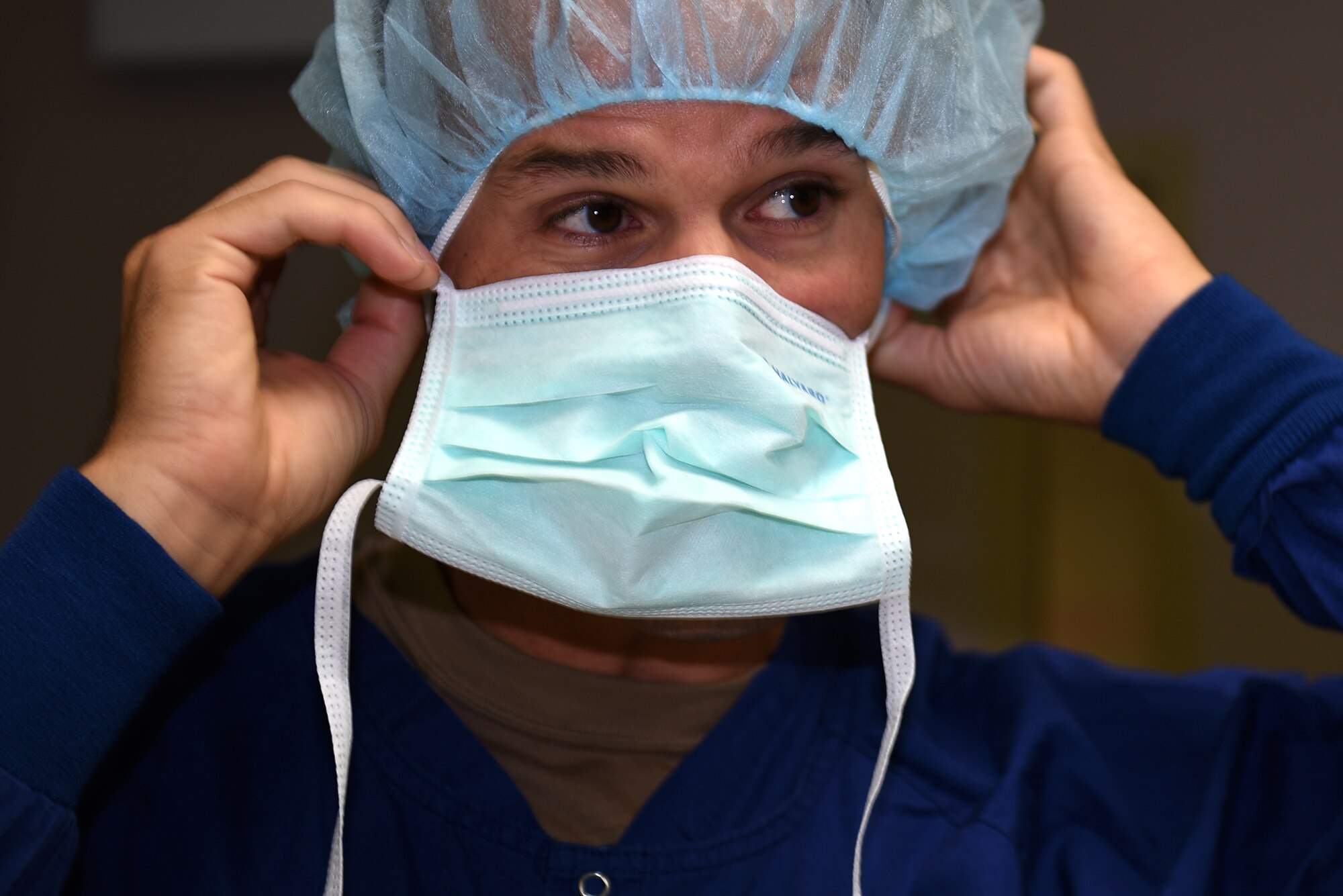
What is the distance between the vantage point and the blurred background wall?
99.7 inches

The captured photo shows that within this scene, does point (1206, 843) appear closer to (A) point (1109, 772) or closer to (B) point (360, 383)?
(A) point (1109, 772)

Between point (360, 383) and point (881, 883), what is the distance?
79 centimetres

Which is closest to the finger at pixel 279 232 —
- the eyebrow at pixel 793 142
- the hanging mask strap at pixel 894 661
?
the eyebrow at pixel 793 142

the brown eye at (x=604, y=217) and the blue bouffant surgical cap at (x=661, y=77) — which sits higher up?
the blue bouffant surgical cap at (x=661, y=77)

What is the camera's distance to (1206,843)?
1369 millimetres

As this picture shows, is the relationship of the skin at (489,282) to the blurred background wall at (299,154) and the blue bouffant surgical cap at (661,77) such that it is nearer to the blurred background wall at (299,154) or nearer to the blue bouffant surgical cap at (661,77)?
the blue bouffant surgical cap at (661,77)

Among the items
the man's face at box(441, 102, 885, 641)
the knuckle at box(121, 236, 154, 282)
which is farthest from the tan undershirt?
the knuckle at box(121, 236, 154, 282)

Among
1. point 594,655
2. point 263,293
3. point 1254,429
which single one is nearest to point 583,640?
point 594,655

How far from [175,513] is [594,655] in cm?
51

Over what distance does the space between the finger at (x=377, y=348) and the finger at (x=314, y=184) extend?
0.50 ft

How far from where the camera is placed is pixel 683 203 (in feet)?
4.08

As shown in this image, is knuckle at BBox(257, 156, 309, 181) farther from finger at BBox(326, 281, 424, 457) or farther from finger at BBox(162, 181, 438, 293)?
finger at BBox(326, 281, 424, 457)

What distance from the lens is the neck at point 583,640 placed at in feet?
4.69

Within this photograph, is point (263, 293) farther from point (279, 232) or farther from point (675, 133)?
point (675, 133)
